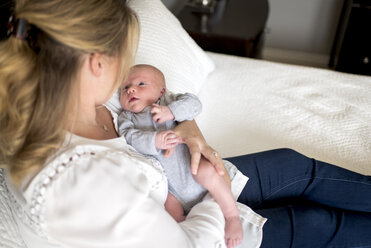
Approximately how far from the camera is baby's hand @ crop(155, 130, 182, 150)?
0.88 meters

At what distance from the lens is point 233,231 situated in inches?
35.0

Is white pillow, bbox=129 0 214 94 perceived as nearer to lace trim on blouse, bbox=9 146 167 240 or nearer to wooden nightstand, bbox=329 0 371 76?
lace trim on blouse, bbox=9 146 167 240

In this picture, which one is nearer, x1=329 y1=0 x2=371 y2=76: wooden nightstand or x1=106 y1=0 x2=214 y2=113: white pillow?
x1=106 y1=0 x2=214 y2=113: white pillow

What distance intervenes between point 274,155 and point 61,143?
681 mm

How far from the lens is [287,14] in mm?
2754

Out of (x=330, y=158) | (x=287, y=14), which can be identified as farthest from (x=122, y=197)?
(x=287, y=14)

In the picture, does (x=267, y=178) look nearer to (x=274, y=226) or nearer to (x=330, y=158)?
(x=274, y=226)

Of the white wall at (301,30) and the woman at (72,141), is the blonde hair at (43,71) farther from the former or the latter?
the white wall at (301,30)

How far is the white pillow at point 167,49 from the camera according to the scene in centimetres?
136

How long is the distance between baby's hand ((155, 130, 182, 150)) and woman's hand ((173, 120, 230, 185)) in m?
0.02

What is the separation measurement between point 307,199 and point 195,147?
42cm

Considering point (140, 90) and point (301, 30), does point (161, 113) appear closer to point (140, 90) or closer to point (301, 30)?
point (140, 90)

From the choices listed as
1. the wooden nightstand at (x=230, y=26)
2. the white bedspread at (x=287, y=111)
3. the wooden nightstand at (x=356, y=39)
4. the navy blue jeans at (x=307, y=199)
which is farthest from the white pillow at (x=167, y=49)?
the wooden nightstand at (x=356, y=39)

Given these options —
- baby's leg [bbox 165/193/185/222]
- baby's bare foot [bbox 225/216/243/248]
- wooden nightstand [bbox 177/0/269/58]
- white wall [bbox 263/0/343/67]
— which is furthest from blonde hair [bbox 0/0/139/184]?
white wall [bbox 263/0/343/67]
